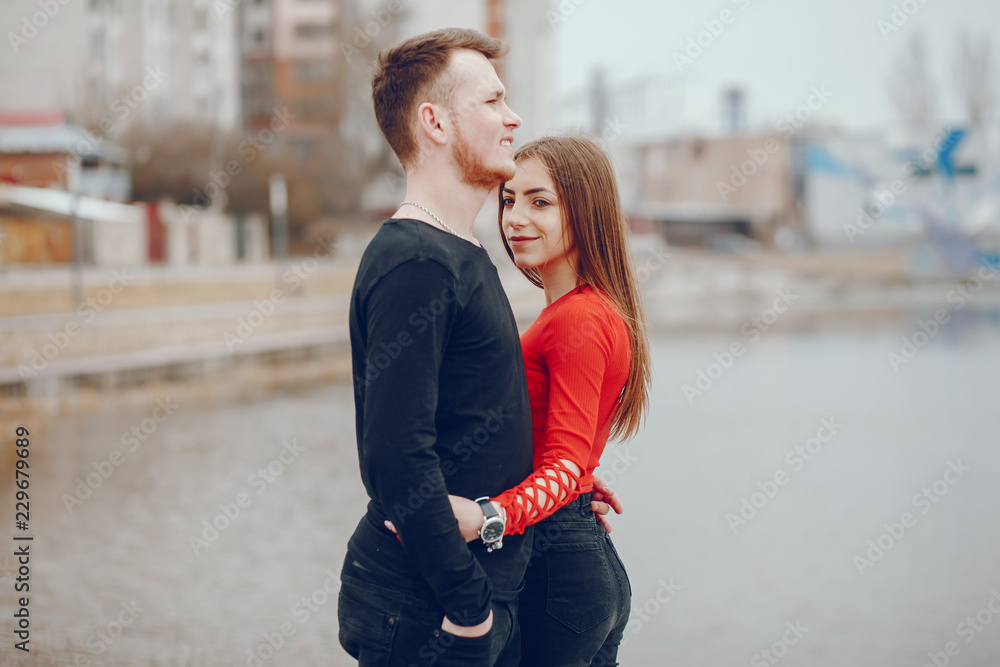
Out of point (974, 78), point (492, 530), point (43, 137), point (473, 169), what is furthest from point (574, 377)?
point (974, 78)

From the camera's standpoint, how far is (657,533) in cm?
718

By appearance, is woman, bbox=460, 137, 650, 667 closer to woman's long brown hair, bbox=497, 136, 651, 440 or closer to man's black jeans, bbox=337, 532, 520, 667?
woman's long brown hair, bbox=497, 136, 651, 440

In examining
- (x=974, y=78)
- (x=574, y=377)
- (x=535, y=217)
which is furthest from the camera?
(x=974, y=78)

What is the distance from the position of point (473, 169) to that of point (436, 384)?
474mm

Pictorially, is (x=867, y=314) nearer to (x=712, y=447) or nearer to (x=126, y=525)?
(x=712, y=447)

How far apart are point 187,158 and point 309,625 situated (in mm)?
43511

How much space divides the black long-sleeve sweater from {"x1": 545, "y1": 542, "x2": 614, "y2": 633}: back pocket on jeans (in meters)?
0.15

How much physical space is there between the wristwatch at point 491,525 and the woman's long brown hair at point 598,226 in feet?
1.75

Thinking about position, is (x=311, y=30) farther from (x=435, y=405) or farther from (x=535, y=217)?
(x=435, y=405)

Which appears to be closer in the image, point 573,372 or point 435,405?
point 435,405

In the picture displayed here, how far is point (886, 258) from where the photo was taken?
57.8 m

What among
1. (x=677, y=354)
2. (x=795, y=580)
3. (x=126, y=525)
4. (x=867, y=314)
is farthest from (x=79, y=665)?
(x=867, y=314)

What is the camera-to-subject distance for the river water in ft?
16.5

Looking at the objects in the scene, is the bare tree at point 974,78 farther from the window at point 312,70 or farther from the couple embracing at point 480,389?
the couple embracing at point 480,389
